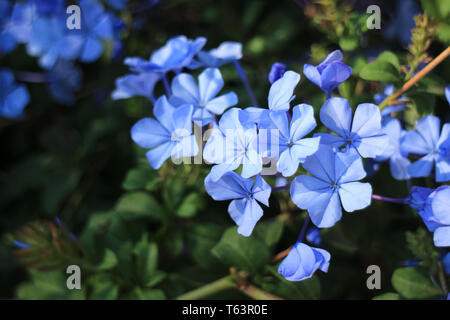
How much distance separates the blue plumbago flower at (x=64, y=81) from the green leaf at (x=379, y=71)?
1.23 metres

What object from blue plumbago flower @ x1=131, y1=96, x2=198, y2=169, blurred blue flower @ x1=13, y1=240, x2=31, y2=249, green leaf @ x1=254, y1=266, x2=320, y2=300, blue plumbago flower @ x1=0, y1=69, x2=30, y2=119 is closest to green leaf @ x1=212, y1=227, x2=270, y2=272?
green leaf @ x1=254, y1=266, x2=320, y2=300

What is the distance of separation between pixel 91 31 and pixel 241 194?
990 mm

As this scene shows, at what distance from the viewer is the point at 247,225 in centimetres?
81

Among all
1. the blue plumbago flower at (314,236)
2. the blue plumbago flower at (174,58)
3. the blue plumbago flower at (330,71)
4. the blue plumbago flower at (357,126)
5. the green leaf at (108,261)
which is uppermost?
the blue plumbago flower at (174,58)

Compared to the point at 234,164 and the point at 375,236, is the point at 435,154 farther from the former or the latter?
the point at 234,164

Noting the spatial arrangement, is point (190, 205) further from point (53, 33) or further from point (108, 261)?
point (53, 33)

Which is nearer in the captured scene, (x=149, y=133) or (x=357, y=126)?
(x=357, y=126)

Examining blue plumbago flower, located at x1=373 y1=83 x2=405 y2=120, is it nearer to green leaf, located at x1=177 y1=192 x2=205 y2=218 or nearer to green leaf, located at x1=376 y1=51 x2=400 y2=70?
green leaf, located at x1=376 y1=51 x2=400 y2=70

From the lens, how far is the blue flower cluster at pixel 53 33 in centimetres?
150

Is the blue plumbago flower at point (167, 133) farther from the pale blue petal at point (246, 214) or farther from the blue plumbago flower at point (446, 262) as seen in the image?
the blue plumbago flower at point (446, 262)

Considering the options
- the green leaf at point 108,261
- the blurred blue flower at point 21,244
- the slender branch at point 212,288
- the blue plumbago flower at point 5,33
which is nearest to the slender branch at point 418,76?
the slender branch at point 212,288

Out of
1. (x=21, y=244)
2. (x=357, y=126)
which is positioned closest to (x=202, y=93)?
(x=357, y=126)

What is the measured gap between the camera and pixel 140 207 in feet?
3.85

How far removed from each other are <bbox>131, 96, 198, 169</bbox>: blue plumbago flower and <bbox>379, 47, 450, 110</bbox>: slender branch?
1.40 feet
